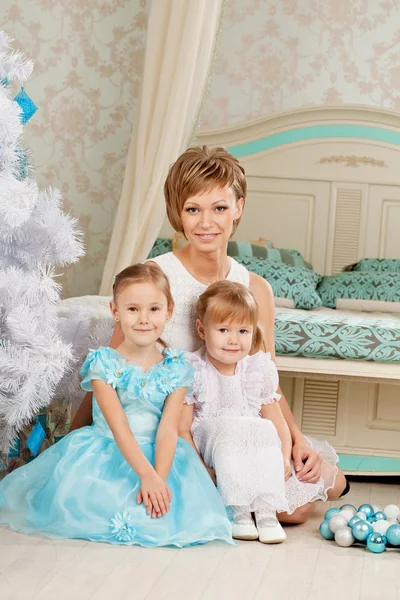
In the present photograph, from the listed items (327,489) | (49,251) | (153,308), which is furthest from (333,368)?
(49,251)

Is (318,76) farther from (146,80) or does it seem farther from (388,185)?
(146,80)

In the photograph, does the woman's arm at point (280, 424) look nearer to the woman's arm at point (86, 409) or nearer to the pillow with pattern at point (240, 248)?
the woman's arm at point (86, 409)

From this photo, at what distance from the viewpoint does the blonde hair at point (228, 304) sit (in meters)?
2.42

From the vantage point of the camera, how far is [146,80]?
3369mm

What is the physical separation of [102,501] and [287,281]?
73.7 inches

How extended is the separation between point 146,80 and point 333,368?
4.53 feet

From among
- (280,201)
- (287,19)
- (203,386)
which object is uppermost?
(287,19)

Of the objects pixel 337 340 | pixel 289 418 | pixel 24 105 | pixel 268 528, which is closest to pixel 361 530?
pixel 268 528

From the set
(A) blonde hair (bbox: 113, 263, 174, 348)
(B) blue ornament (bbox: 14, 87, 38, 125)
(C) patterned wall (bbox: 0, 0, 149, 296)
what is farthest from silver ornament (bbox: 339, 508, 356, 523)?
(C) patterned wall (bbox: 0, 0, 149, 296)

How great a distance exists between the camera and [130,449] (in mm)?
2211

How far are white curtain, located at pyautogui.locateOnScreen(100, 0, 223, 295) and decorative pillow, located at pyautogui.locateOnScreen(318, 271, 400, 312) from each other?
1.09m

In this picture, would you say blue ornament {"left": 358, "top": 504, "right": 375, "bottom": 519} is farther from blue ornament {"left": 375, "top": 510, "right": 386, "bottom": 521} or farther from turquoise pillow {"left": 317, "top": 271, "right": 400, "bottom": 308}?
turquoise pillow {"left": 317, "top": 271, "right": 400, "bottom": 308}

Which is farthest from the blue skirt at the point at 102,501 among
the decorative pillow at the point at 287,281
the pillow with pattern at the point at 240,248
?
the pillow with pattern at the point at 240,248

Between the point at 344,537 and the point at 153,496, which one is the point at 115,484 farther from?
the point at 344,537
